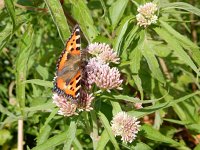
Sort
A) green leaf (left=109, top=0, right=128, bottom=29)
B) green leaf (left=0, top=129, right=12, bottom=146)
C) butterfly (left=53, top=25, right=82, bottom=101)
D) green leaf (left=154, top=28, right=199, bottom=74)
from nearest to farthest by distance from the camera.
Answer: butterfly (left=53, top=25, right=82, bottom=101) → green leaf (left=154, top=28, right=199, bottom=74) → green leaf (left=109, top=0, right=128, bottom=29) → green leaf (left=0, top=129, right=12, bottom=146)

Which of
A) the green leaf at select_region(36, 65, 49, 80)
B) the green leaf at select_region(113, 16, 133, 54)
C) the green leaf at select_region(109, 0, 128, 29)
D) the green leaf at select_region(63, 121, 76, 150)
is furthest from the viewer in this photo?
the green leaf at select_region(36, 65, 49, 80)

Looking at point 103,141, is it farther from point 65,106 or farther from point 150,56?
point 150,56

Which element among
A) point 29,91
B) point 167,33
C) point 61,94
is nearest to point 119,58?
point 167,33

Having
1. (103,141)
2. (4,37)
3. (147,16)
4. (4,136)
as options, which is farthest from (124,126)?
(4,136)

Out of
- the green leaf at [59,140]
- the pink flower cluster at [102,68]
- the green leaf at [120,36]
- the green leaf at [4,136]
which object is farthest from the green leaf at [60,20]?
the green leaf at [4,136]

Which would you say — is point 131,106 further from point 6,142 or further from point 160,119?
point 6,142

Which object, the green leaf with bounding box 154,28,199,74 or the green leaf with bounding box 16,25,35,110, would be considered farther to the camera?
the green leaf with bounding box 16,25,35,110

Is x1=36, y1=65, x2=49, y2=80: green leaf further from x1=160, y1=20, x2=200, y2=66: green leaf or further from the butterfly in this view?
x1=160, y1=20, x2=200, y2=66: green leaf

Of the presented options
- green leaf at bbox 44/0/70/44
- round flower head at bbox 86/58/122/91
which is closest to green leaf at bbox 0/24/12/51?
green leaf at bbox 44/0/70/44
